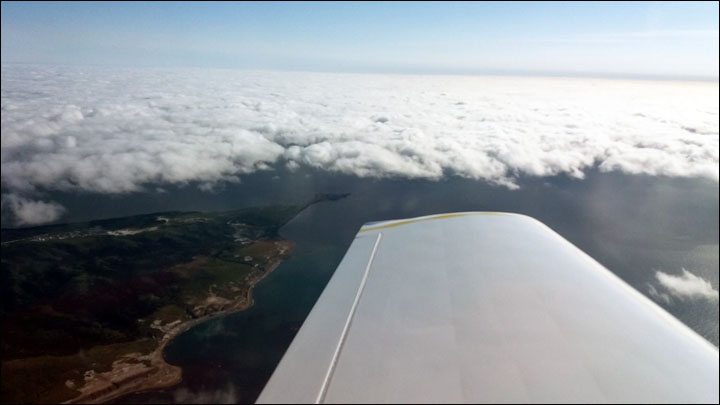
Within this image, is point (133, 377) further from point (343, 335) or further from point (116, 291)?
point (343, 335)

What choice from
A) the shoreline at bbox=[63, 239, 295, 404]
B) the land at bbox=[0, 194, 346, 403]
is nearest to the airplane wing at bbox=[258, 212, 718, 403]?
the shoreline at bbox=[63, 239, 295, 404]

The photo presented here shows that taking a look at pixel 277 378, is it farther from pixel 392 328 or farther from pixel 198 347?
pixel 198 347

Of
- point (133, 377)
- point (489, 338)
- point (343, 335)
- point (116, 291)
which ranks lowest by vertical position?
point (133, 377)

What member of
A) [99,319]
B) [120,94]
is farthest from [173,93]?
[99,319]

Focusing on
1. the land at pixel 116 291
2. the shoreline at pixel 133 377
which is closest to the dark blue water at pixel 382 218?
the shoreline at pixel 133 377

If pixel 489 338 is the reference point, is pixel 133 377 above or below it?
below

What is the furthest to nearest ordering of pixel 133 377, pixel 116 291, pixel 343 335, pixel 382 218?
1. pixel 382 218
2. pixel 116 291
3. pixel 133 377
4. pixel 343 335

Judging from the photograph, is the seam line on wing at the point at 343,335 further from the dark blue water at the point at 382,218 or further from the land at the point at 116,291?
the land at the point at 116,291

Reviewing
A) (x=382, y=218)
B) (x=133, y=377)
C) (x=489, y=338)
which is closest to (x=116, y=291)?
(x=133, y=377)
